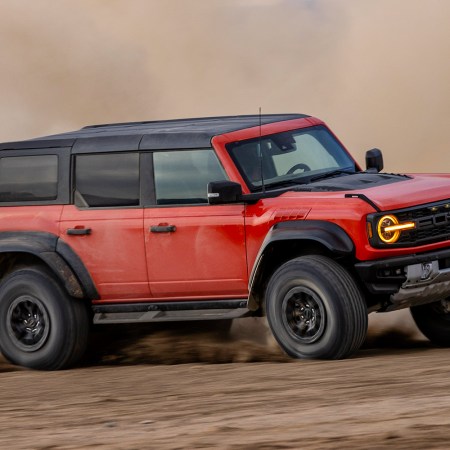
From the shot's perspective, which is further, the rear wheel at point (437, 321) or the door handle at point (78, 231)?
the rear wheel at point (437, 321)

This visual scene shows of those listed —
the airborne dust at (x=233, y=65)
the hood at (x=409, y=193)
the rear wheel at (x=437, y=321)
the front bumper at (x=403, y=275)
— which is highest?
the airborne dust at (x=233, y=65)

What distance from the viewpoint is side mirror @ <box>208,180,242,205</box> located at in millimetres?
8602

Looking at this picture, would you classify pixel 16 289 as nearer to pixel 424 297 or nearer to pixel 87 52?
pixel 424 297

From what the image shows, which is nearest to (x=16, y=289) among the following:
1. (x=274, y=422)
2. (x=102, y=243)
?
(x=102, y=243)

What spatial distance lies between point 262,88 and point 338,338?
17610 mm

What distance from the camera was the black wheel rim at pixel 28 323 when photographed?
31.5 feet

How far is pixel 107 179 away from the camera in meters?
9.45

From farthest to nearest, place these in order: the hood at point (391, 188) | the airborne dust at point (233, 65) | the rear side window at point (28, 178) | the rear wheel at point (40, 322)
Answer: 1. the airborne dust at point (233, 65)
2. the rear side window at point (28, 178)
3. the rear wheel at point (40, 322)
4. the hood at point (391, 188)

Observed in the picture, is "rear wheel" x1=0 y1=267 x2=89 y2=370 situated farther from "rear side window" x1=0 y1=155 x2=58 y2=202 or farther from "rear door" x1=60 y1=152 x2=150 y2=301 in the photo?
"rear side window" x1=0 y1=155 x2=58 y2=202

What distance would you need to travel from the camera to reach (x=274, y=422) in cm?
619

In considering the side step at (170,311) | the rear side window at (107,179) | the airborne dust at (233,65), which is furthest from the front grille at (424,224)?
the airborne dust at (233,65)

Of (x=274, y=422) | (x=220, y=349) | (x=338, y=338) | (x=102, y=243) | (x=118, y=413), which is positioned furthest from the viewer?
(x=220, y=349)

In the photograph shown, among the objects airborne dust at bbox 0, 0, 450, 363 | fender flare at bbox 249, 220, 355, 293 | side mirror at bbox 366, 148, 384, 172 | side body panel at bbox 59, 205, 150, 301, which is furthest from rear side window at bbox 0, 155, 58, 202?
airborne dust at bbox 0, 0, 450, 363

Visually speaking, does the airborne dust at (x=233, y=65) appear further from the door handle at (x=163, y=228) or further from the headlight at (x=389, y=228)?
the headlight at (x=389, y=228)
